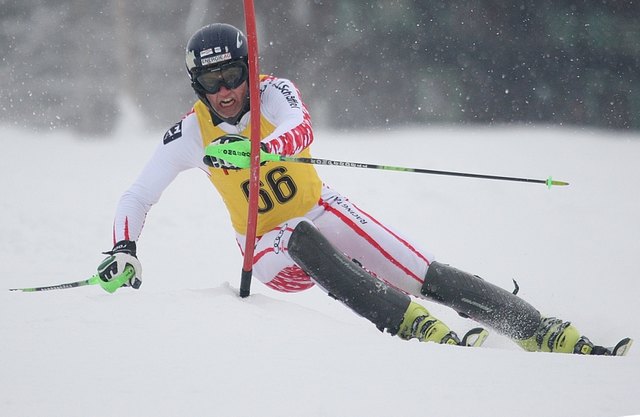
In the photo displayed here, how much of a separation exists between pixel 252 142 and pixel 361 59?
21.4ft

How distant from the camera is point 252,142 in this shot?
301 cm

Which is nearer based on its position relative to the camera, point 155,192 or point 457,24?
point 155,192

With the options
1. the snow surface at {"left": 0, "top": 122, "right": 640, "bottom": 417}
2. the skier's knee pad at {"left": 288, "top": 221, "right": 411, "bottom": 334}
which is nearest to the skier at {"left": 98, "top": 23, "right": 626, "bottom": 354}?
the skier's knee pad at {"left": 288, "top": 221, "right": 411, "bottom": 334}

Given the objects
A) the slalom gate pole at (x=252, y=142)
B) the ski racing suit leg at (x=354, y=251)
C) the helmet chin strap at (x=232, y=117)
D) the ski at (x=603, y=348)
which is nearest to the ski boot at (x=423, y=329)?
the ski racing suit leg at (x=354, y=251)

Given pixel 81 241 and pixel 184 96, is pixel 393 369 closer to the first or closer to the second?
pixel 81 241

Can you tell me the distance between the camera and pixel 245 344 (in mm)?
2500

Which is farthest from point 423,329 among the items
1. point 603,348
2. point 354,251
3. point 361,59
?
point 361,59

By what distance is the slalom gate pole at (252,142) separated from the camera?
3.04m

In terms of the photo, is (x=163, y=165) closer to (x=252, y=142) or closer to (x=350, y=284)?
(x=252, y=142)

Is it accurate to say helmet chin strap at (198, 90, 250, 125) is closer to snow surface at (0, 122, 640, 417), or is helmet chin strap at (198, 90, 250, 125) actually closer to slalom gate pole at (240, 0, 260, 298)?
slalom gate pole at (240, 0, 260, 298)

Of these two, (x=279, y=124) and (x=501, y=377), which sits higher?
(x=279, y=124)

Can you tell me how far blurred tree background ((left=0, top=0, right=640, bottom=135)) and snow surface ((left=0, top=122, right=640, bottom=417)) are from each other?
0.30 m

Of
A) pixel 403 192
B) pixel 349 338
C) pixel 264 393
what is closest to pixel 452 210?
pixel 403 192

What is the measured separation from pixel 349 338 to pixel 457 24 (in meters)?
7.12
